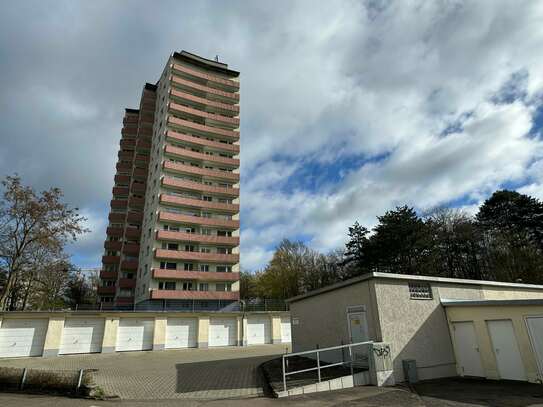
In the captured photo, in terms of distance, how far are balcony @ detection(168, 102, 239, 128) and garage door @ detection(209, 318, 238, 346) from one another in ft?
98.2

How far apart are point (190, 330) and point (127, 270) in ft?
66.6

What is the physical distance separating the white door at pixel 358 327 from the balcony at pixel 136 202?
42278 millimetres

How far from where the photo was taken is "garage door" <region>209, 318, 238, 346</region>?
95.6 ft

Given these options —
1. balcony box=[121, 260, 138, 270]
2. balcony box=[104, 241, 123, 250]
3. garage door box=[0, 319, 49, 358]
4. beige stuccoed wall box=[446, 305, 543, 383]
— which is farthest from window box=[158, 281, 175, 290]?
beige stuccoed wall box=[446, 305, 543, 383]

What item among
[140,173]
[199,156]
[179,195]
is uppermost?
[140,173]

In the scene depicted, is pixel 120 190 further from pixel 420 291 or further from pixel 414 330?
pixel 414 330

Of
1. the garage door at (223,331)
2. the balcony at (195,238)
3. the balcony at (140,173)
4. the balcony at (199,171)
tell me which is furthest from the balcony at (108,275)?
the garage door at (223,331)

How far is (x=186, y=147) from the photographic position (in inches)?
1822

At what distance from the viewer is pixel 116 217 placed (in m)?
50.0

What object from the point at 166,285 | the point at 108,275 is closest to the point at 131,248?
the point at 108,275

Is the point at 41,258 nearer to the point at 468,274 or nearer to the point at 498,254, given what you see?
the point at 498,254

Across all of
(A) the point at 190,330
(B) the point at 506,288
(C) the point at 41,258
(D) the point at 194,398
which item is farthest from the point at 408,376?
(C) the point at 41,258

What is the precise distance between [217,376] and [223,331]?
16.5 metres

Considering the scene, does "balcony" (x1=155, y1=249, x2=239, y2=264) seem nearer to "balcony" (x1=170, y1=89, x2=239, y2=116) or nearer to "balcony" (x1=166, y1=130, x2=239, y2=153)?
"balcony" (x1=166, y1=130, x2=239, y2=153)
